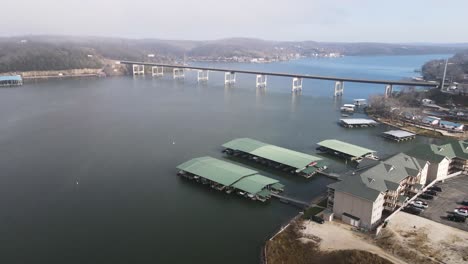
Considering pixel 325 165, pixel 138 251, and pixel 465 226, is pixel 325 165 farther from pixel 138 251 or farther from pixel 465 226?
pixel 138 251

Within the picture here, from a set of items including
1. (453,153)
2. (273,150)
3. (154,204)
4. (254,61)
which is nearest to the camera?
(154,204)

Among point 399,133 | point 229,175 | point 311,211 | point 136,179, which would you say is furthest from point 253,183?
point 399,133

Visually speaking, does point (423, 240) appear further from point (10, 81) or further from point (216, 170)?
point (10, 81)

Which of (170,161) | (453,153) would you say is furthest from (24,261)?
(453,153)

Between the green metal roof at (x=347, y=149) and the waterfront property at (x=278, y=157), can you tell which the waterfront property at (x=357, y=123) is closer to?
the green metal roof at (x=347, y=149)

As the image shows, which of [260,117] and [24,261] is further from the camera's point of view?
[260,117]

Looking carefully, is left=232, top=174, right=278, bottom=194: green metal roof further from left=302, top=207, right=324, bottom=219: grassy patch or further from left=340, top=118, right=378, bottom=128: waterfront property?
left=340, top=118, right=378, bottom=128: waterfront property
